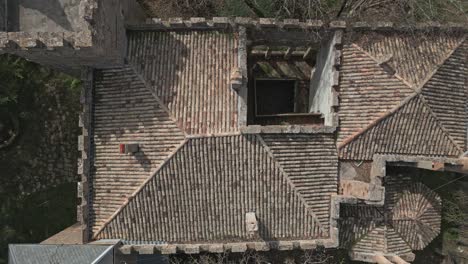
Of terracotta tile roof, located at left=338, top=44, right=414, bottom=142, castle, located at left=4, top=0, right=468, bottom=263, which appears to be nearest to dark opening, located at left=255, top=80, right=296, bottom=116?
castle, located at left=4, top=0, right=468, bottom=263

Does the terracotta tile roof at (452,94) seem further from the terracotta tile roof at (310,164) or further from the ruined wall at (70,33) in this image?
the ruined wall at (70,33)

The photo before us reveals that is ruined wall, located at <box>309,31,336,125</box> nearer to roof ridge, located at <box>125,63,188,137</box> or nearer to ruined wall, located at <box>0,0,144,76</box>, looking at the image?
roof ridge, located at <box>125,63,188,137</box>

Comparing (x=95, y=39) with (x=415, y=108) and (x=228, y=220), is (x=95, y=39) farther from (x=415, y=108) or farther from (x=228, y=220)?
(x=415, y=108)

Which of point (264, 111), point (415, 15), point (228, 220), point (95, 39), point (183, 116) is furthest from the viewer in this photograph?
point (264, 111)

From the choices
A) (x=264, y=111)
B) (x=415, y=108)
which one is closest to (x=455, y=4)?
(x=415, y=108)

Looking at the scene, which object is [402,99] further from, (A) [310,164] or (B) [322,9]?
(B) [322,9]

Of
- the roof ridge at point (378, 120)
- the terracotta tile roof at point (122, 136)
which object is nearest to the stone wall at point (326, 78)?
the roof ridge at point (378, 120)
